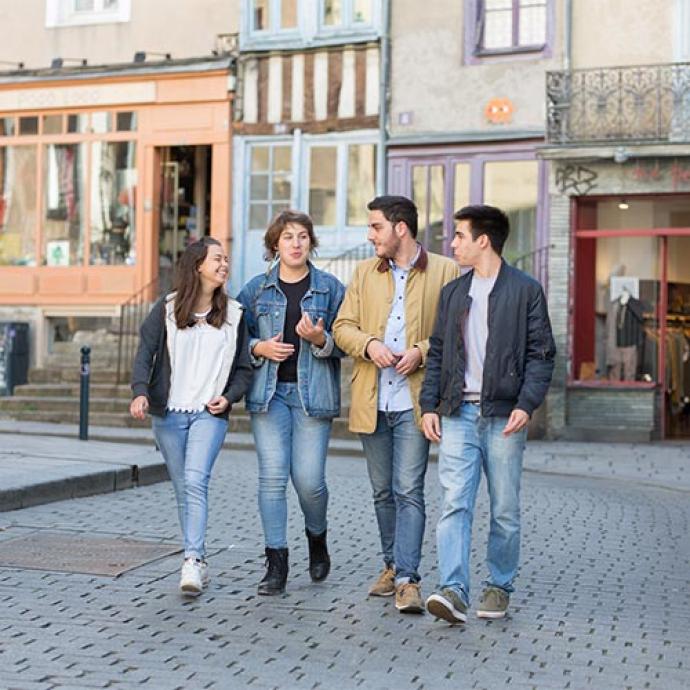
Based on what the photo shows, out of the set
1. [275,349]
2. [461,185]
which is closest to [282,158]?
[461,185]

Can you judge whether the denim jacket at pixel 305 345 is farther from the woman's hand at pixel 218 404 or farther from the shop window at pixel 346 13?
the shop window at pixel 346 13

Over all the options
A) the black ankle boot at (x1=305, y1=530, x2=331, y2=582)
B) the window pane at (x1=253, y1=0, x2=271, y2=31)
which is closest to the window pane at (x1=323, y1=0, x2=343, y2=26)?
the window pane at (x1=253, y1=0, x2=271, y2=31)

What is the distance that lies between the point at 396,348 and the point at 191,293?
114 centimetres

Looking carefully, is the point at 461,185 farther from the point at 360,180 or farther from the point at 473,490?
the point at 473,490

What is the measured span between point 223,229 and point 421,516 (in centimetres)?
1651

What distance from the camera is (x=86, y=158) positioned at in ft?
79.9

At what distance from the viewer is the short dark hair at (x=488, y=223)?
734cm

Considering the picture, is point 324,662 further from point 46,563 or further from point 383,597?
point 46,563

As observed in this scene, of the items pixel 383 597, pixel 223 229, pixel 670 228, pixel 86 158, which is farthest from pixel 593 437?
pixel 383 597

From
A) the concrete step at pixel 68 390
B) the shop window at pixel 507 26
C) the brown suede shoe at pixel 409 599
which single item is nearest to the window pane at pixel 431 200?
the shop window at pixel 507 26

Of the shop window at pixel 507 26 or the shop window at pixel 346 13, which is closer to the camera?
the shop window at pixel 507 26

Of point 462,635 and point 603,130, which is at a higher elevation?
point 603,130

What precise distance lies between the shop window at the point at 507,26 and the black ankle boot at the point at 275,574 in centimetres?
1486

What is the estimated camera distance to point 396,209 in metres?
7.55
